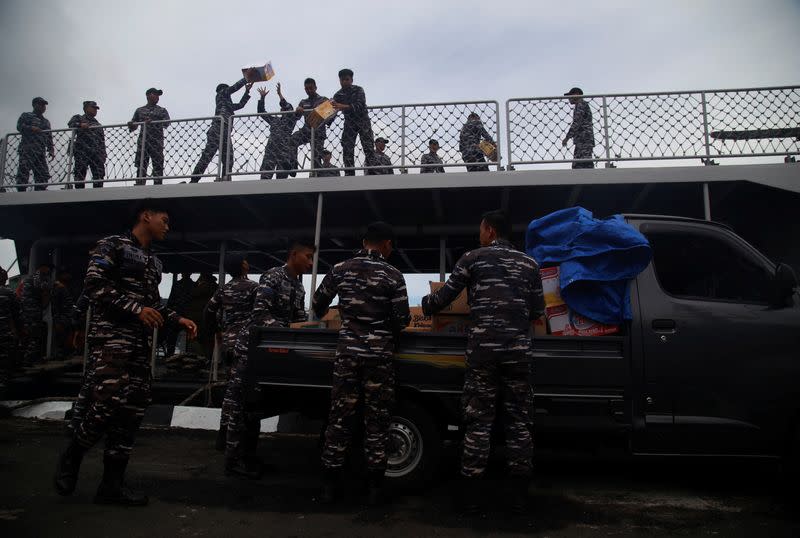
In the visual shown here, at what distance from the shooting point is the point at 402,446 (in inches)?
140

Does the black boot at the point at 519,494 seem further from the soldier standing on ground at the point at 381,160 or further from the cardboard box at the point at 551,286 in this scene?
the soldier standing on ground at the point at 381,160

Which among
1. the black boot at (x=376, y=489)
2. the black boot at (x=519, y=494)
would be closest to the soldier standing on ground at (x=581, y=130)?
the black boot at (x=519, y=494)

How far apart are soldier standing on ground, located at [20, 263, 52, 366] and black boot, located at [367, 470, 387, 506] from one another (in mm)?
6894

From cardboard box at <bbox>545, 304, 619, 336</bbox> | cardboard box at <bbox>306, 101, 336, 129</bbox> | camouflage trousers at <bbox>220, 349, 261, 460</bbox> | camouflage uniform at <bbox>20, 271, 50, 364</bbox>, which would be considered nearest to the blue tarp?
cardboard box at <bbox>545, 304, 619, 336</bbox>

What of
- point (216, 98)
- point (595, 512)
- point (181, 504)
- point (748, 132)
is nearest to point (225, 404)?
point (181, 504)

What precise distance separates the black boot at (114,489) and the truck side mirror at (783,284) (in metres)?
4.42

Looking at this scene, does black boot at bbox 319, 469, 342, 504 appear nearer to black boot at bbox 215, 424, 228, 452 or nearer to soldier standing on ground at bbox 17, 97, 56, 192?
black boot at bbox 215, 424, 228, 452

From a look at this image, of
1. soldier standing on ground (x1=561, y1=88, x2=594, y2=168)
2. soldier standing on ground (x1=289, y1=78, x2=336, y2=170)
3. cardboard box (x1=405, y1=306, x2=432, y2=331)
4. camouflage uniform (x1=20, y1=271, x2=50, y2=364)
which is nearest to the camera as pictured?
cardboard box (x1=405, y1=306, x2=432, y2=331)

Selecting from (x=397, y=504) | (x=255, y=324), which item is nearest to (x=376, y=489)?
(x=397, y=504)

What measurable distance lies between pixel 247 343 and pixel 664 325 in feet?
10.1

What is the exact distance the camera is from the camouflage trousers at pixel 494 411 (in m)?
3.09

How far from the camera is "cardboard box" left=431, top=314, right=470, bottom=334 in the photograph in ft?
12.9

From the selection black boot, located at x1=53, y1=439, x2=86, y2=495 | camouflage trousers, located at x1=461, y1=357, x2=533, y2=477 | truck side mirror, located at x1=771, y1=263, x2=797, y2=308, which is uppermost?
truck side mirror, located at x1=771, y1=263, x2=797, y2=308

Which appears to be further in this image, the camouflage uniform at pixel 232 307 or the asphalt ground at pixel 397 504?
the camouflage uniform at pixel 232 307
